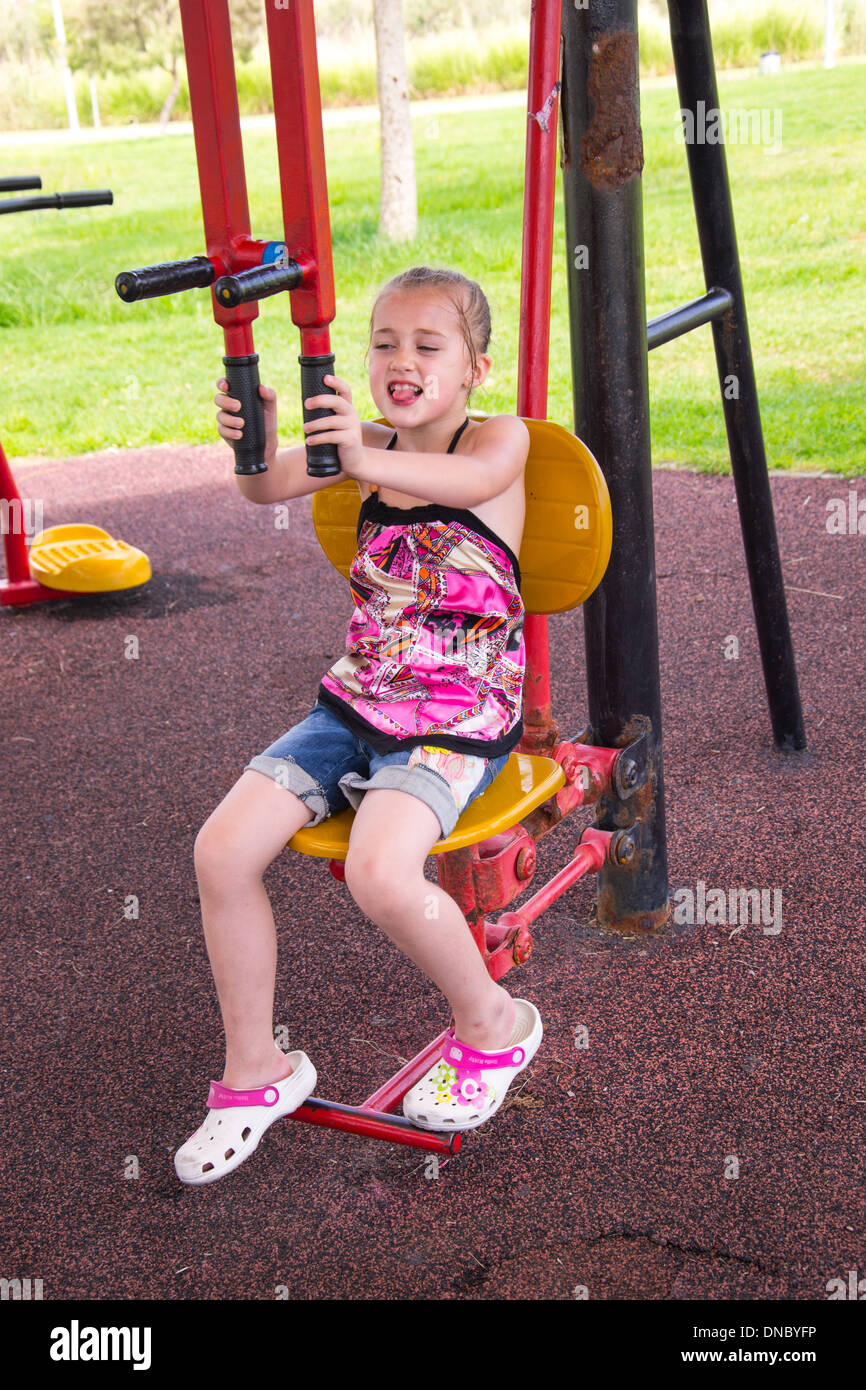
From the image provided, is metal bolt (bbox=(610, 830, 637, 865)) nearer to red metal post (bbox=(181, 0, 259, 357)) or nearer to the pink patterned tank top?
the pink patterned tank top

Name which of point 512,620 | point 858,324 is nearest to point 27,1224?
point 512,620

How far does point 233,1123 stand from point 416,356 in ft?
3.27

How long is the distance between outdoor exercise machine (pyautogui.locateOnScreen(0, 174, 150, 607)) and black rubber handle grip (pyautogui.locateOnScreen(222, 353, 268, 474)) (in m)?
2.58

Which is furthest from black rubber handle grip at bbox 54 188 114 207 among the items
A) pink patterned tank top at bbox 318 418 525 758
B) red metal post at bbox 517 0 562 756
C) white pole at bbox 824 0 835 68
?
white pole at bbox 824 0 835 68

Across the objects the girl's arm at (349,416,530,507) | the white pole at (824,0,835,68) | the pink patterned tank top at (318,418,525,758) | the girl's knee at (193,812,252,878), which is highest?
the white pole at (824,0,835,68)

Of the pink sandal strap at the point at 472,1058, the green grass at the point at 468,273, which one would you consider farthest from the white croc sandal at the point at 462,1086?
the green grass at the point at 468,273

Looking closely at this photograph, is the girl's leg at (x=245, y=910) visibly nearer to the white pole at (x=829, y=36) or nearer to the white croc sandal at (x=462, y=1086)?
the white croc sandal at (x=462, y=1086)

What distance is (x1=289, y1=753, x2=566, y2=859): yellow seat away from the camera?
158cm

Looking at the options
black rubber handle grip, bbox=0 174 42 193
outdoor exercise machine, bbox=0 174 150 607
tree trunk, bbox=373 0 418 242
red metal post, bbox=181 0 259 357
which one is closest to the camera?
red metal post, bbox=181 0 259 357

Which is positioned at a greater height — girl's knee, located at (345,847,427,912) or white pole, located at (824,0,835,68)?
white pole, located at (824,0,835,68)

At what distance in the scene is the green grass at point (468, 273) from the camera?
568 centimetres

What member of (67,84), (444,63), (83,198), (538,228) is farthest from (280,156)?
(67,84)

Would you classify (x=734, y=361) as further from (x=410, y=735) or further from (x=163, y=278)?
(x=163, y=278)

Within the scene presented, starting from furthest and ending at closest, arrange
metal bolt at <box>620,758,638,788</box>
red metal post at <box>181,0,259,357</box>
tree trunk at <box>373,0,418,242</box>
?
tree trunk at <box>373,0,418,242</box>
metal bolt at <box>620,758,638,788</box>
red metal post at <box>181,0,259,357</box>
